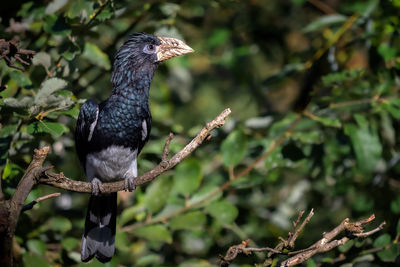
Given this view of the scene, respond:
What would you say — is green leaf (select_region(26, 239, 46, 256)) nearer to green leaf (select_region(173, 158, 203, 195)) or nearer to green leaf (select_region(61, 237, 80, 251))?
green leaf (select_region(61, 237, 80, 251))

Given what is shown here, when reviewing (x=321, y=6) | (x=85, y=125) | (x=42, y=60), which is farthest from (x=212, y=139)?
(x=321, y=6)

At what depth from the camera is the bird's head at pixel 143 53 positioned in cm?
378

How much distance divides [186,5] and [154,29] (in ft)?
1.25

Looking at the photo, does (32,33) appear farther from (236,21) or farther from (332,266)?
(332,266)

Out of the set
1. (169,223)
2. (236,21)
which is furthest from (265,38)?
(169,223)

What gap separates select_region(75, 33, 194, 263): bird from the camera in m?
3.63

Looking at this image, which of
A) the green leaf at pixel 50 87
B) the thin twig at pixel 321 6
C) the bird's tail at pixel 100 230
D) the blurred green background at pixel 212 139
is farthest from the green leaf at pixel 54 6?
the thin twig at pixel 321 6

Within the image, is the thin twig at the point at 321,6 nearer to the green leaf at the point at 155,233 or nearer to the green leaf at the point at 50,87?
the green leaf at the point at 155,233

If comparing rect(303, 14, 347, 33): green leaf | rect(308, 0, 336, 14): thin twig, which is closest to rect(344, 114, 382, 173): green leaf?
rect(303, 14, 347, 33): green leaf

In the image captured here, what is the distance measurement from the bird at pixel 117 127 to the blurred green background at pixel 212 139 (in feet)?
0.43

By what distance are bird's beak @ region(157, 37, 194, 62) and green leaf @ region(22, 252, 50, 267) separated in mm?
1535

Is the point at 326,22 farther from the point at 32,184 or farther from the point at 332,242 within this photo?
the point at 32,184

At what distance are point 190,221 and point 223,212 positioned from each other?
9.1 inches

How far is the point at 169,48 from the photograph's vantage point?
384 cm
